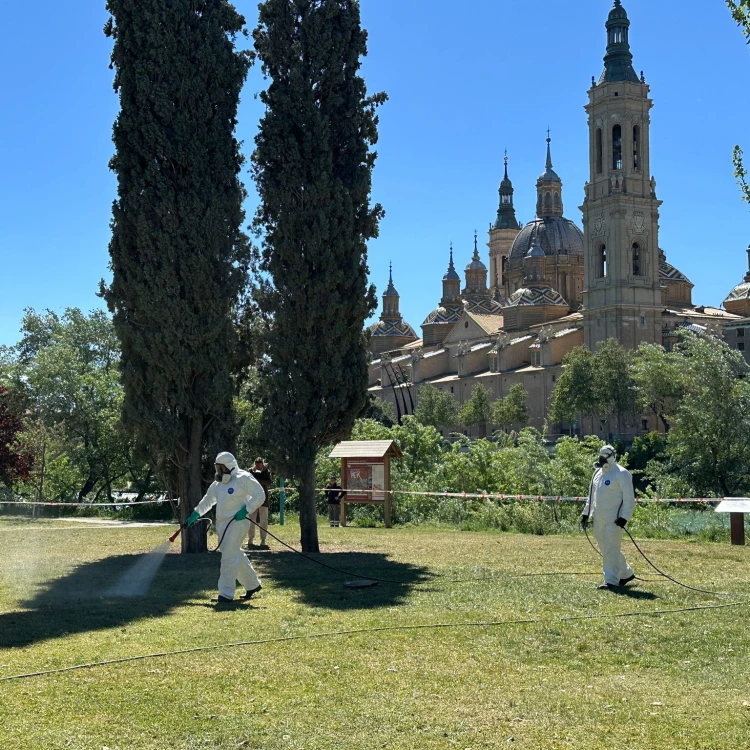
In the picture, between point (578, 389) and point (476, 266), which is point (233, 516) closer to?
point (578, 389)

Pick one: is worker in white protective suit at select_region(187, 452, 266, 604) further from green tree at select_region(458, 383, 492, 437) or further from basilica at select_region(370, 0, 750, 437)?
green tree at select_region(458, 383, 492, 437)

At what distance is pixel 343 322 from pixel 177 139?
175 inches

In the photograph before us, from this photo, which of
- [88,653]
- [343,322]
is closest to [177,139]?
[343,322]

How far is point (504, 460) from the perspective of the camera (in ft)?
99.3

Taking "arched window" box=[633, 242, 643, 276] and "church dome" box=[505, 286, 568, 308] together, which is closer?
"arched window" box=[633, 242, 643, 276]

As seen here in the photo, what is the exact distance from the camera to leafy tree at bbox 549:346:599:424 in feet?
241

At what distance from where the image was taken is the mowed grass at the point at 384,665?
21.1 ft

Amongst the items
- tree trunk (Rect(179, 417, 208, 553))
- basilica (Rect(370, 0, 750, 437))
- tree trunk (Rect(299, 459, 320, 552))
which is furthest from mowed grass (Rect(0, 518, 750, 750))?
basilica (Rect(370, 0, 750, 437))

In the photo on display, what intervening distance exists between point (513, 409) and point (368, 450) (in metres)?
64.8

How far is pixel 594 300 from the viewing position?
87875 millimetres

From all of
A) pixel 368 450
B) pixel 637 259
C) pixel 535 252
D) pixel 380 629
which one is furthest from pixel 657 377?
pixel 535 252

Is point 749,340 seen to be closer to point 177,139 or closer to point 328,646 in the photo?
point 177,139

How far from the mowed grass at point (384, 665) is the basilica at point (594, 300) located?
213 ft

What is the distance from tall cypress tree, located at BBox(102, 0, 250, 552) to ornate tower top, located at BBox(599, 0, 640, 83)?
248 feet
